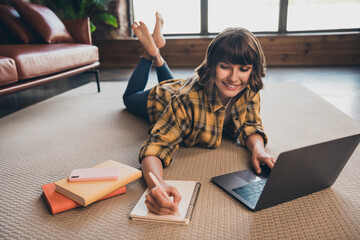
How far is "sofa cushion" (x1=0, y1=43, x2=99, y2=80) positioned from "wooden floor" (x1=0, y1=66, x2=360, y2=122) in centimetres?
40

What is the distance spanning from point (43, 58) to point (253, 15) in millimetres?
3259

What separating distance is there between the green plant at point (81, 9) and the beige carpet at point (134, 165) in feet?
6.72

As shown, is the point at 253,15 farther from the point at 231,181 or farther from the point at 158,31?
the point at 231,181

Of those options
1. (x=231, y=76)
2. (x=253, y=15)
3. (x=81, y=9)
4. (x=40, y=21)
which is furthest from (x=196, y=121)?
(x=253, y=15)

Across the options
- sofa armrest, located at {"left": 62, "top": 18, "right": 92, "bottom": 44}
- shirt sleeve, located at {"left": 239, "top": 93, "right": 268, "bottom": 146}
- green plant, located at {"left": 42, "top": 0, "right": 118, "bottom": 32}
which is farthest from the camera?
green plant, located at {"left": 42, "top": 0, "right": 118, "bottom": 32}

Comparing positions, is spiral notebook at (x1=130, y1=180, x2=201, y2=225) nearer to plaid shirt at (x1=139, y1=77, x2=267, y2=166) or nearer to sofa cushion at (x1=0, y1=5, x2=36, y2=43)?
plaid shirt at (x1=139, y1=77, x2=267, y2=166)

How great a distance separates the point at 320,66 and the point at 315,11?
947mm

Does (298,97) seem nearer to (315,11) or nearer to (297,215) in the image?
(297,215)

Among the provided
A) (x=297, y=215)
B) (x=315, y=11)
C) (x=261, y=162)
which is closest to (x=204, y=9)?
(x=315, y=11)

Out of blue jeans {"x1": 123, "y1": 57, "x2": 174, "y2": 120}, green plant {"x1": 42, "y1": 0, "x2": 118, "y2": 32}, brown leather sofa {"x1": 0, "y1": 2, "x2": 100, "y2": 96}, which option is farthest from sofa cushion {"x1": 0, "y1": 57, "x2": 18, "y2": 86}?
green plant {"x1": 42, "y1": 0, "x2": 118, "y2": 32}

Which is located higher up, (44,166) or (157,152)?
(157,152)

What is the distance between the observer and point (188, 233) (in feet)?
2.48

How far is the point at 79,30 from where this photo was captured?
254 cm

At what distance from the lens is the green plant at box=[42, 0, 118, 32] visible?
360cm
